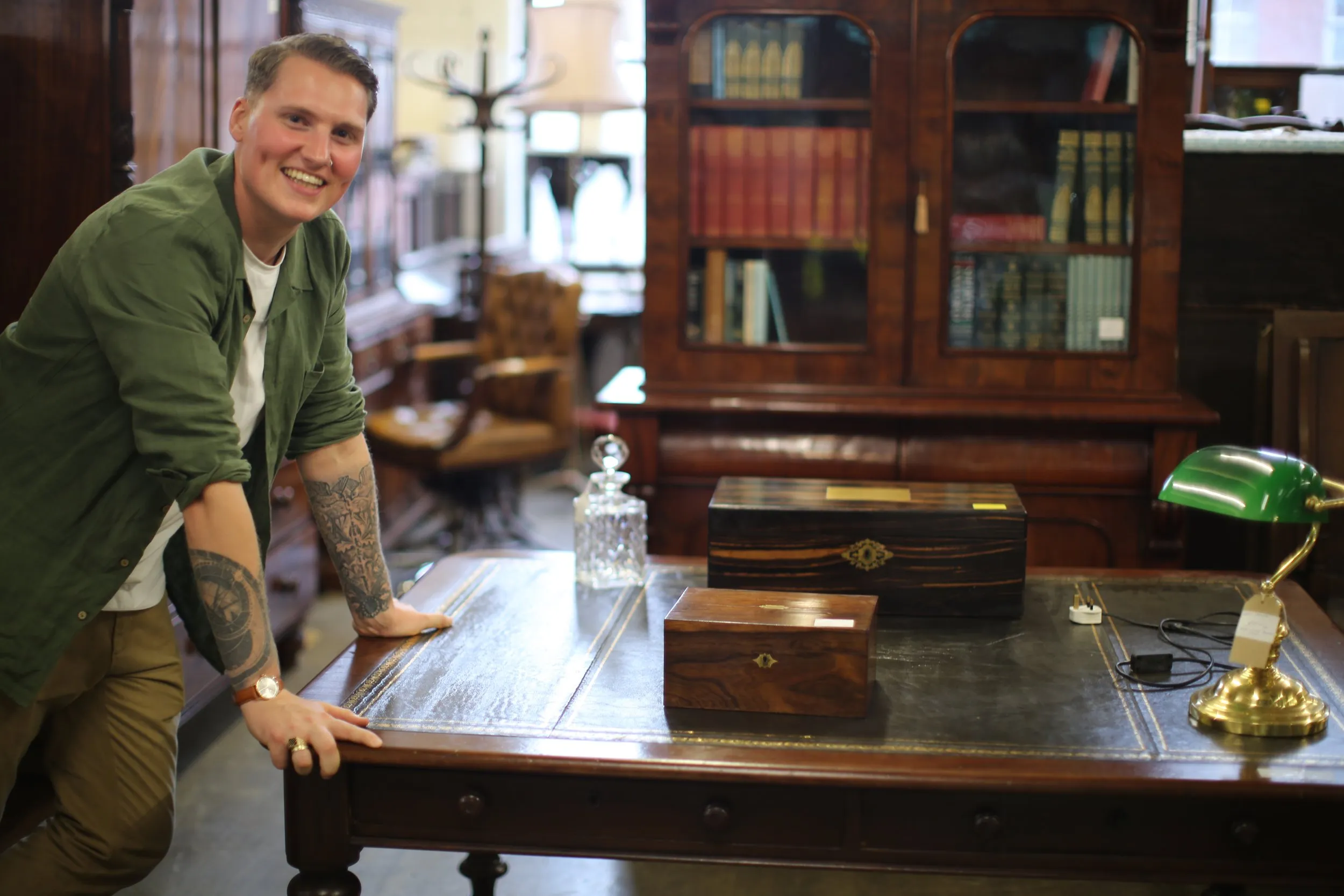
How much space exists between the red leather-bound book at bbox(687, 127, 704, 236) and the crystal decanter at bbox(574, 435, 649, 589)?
118cm

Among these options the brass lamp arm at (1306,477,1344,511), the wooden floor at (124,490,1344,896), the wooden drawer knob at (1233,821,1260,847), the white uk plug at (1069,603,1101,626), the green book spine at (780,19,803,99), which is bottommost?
the wooden floor at (124,490,1344,896)

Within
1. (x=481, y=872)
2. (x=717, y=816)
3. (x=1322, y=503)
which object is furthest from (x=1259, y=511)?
(x=481, y=872)

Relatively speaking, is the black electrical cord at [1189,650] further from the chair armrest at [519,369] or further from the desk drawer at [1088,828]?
the chair armrest at [519,369]

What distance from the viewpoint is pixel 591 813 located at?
1.71 meters

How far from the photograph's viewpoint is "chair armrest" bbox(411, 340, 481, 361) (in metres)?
5.38

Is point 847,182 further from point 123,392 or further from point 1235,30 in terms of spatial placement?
point 123,392

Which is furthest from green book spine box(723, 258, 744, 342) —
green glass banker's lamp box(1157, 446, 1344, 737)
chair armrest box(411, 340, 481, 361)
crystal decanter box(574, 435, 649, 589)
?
chair armrest box(411, 340, 481, 361)

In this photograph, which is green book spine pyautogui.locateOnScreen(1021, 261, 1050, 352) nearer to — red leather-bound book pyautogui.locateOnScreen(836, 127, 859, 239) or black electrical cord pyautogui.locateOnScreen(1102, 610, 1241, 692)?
red leather-bound book pyautogui.locateOnScreen(836, 127, 859, 239)

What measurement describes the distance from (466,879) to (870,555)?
4.08 ft

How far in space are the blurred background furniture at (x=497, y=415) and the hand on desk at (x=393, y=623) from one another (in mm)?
2712

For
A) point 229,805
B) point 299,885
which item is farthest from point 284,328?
point 229,805

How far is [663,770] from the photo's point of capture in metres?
1.63

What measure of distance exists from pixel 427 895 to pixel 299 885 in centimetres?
112

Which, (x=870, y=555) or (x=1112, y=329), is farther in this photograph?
(x=1112, y=329)
